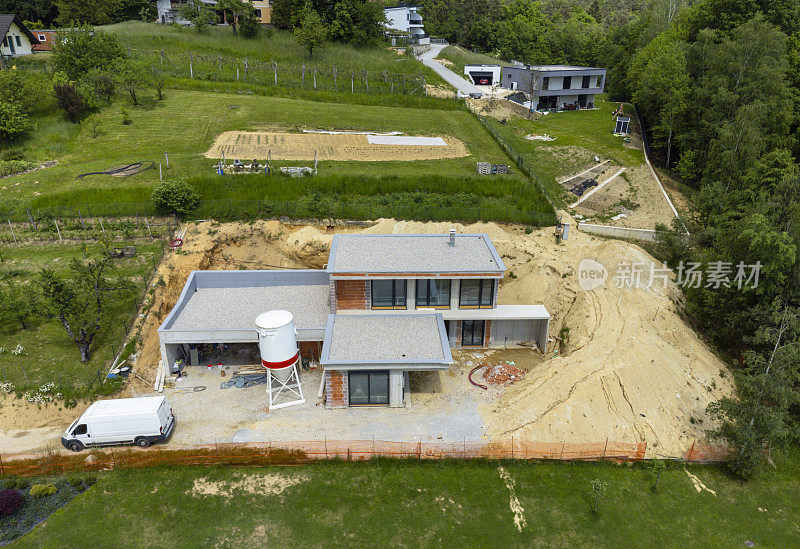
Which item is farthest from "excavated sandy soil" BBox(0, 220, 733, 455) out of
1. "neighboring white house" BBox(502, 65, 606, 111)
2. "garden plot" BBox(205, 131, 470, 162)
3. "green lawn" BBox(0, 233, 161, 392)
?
"neighboring white house" BBox(502, 65, 606, 111)

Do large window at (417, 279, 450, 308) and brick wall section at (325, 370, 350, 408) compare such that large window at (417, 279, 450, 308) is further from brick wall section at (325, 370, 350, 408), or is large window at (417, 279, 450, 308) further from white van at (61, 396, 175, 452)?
white van at (61, 396, 175, 452)

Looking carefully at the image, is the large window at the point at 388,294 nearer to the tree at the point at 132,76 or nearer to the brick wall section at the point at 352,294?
the brick wall section at the point at 352,294

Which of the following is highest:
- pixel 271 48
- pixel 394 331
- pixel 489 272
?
pixel 271 48

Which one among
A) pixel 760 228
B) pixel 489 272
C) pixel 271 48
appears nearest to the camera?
pixel 760 228

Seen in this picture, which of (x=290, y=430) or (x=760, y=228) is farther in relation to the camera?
(x=760, y=228)

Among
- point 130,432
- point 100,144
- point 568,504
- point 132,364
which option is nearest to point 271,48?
point 100,144

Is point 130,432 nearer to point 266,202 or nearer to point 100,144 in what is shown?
point 266,202

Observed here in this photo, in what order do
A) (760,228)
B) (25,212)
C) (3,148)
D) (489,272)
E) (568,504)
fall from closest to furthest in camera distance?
(568,504) → (760,228) → (489,272) → (25,212) → (3,148)
